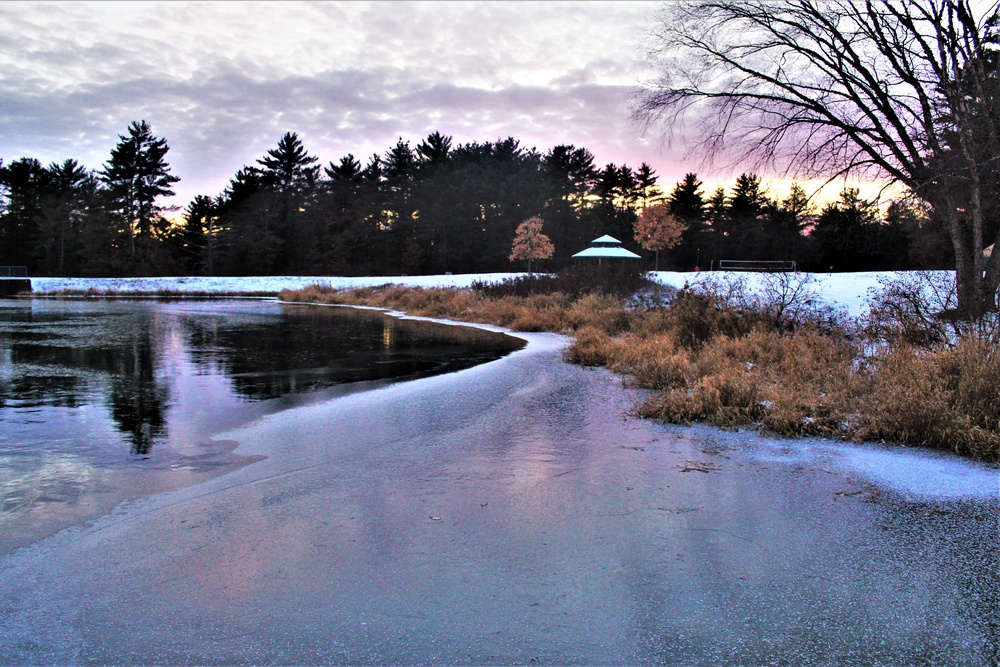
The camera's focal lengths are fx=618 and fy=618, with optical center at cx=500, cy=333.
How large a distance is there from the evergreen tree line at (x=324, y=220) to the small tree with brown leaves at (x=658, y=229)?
143 inches

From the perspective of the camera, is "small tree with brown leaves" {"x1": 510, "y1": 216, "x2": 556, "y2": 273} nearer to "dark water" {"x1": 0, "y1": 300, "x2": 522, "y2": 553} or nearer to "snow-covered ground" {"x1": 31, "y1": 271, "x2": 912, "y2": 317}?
"snow-covered ground" {"x1": 31, "y1": 271, "x2": 912, "y2": 317}

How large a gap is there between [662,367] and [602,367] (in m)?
2.02

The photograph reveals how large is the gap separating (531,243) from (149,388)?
154 feet

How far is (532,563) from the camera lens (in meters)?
3.17

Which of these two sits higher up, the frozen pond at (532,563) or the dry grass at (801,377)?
the dry grass at (801,377)

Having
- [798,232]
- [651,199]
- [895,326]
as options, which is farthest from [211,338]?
[651,199]

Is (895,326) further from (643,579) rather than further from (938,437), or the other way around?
(643,579)

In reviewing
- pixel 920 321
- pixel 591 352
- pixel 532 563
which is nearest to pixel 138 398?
pixel 532 563

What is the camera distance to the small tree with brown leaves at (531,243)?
53.4 metres

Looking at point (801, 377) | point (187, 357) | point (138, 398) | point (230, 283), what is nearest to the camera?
point (801, 377)

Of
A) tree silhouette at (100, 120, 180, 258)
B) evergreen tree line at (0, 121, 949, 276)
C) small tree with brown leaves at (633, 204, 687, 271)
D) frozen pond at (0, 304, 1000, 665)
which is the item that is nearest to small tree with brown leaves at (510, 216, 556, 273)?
evergreen tree line at (0, 121, 949, 276)

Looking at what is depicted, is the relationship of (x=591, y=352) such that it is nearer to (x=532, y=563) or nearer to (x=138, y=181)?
(x=532, y=563)

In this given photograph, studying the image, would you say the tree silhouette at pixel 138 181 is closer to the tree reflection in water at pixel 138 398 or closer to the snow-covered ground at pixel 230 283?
the snow-covered ground at pixel 230 283

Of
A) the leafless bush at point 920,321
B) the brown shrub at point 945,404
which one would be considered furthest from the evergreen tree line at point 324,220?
the brown shrub at point 945,404
